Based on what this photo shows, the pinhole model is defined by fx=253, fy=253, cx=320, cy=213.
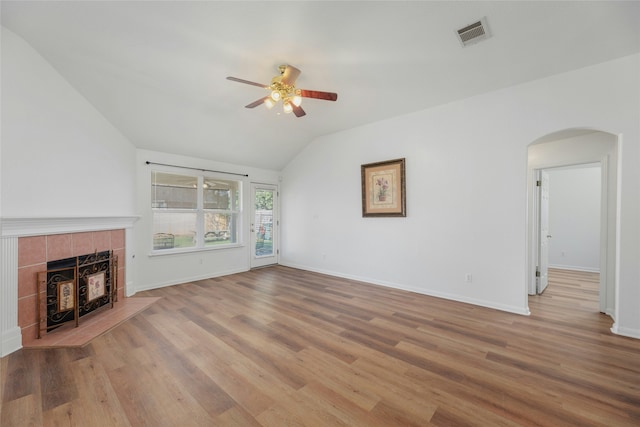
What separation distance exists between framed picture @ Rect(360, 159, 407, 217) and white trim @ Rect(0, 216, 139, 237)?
3.97 m

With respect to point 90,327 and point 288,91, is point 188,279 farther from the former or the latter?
point 288,91

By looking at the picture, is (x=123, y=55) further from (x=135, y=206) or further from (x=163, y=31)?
(x=135, y=206)

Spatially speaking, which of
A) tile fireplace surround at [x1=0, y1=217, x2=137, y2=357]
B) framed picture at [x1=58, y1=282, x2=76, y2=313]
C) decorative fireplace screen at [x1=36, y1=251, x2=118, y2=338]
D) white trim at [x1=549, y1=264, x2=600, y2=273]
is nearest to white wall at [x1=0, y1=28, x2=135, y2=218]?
tile fireplace surround at [x1=0, y1=217, x2=137, y2=357]

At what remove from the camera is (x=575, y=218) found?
5840 mm

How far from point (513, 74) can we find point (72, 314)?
5928 mm

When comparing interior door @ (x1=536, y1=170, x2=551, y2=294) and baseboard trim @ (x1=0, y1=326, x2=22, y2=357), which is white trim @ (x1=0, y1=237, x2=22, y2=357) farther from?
interior door @ (x1=536, y1=170, x2=551, y2=294)

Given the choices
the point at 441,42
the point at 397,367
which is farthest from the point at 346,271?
the point at 441,42

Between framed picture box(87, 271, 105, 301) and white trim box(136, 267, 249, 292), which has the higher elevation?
framed picture box(87, 271, 105, 301)

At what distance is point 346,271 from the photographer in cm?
508

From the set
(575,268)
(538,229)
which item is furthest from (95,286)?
(575,268)

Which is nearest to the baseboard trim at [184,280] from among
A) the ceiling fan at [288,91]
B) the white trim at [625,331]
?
the ceiling fan at [288,91]

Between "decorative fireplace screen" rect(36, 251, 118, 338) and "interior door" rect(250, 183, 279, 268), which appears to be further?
"interior door" rect(250, 183, 279, 268)

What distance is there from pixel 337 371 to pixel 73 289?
10.3 ft

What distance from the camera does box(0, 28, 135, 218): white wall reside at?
2.39 meters
